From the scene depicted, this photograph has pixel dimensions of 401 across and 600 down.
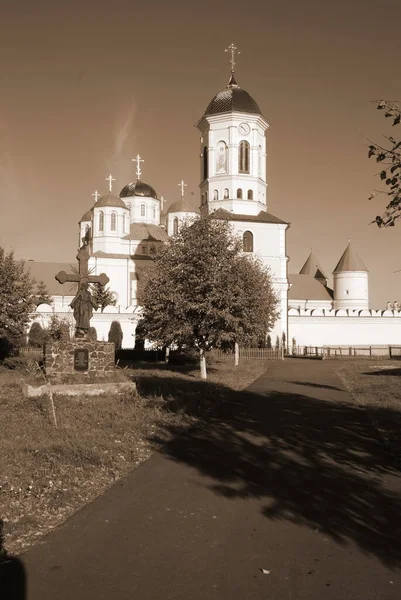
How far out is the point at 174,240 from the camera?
27484mm

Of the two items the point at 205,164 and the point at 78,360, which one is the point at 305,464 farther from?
the point at 205,164

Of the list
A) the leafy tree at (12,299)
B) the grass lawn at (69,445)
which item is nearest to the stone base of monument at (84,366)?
the grass lawn at (69,445)

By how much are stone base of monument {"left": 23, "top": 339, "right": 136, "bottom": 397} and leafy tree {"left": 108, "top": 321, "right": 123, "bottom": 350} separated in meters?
31.2

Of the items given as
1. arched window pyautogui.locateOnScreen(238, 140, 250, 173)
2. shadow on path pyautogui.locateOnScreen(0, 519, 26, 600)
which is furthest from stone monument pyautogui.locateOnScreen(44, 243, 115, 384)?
arched window pyautogui.locateOnScreen(238, 140, 250, 173)

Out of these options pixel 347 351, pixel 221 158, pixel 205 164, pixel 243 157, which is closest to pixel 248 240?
pixel 243 157

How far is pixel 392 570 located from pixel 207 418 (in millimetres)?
8663

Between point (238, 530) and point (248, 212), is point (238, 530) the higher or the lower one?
the lower one

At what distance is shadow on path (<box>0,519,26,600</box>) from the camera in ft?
15.4

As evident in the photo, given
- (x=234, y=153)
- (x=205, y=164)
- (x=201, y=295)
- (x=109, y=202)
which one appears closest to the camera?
(x=201, y=295)

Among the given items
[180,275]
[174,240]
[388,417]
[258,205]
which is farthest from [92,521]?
[258,205]

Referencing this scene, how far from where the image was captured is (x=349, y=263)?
76.8 m

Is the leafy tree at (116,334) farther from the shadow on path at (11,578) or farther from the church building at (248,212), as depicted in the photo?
the shadow on path at (11,578)

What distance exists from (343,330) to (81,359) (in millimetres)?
41415

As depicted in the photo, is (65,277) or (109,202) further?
(109,202)
